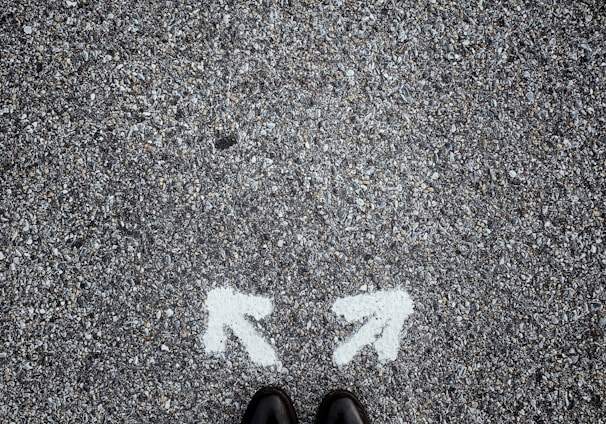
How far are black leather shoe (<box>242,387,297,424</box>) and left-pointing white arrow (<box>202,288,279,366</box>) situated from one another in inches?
5.2

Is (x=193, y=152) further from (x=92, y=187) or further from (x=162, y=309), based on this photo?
(x=162, y=309)

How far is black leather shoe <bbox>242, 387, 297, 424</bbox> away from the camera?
1904mm

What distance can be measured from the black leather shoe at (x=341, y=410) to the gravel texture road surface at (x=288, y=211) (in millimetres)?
63

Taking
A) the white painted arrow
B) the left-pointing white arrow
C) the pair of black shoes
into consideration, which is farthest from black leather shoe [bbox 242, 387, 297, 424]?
the white painted arrow

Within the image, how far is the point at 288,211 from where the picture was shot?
1.98m

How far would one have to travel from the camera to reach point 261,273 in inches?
77.8

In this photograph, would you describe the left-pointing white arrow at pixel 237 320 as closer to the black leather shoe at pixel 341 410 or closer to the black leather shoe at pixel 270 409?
the black leather shoe at pixel 270 409

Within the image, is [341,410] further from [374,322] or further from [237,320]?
[237,320]

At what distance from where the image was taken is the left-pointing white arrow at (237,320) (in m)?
1.97

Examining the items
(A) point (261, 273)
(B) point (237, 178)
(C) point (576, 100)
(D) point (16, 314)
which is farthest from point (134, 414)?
(C) point (576, 100)

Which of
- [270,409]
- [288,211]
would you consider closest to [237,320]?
[270,409]

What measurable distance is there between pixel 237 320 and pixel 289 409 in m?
0.46

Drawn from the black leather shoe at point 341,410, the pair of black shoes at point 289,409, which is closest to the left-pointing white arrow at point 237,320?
the pair of black shoes at point 289,409

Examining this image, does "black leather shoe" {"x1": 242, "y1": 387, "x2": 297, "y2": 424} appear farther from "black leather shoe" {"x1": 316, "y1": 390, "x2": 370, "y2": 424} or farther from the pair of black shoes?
"black leather shoe" {"x1": 316, "y1": 390, "x2": 370, "y2": 424}
